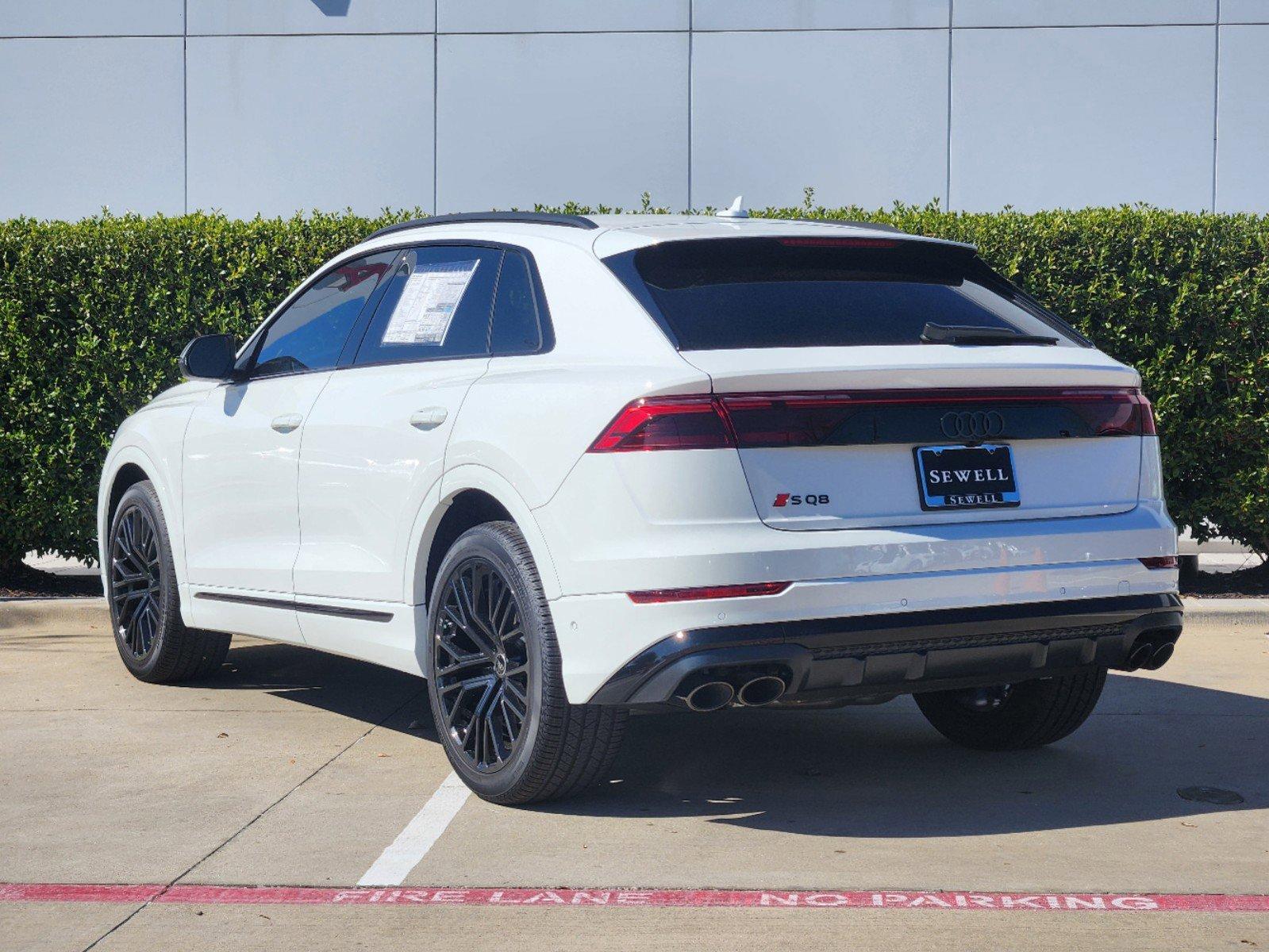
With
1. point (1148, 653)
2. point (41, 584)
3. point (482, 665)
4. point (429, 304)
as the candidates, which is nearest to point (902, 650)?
point (1148, 653)

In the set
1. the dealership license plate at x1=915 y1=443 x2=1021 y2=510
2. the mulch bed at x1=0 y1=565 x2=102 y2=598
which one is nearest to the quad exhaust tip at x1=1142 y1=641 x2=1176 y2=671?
the dealership license plate at x1=915 y1=443 x2=1021 y2=510

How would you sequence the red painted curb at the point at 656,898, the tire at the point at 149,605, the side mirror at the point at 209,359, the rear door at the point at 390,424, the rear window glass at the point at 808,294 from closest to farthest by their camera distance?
the red painted curb at the point at 656,898, the rear window glass at the point at 808,294, the rear door at the point at 390,424, the side mirror at the point at 209,359, the tire at the point at 149,605

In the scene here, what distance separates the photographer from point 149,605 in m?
7.22

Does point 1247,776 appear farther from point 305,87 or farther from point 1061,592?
point 305,87

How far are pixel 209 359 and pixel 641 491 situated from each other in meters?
2.91

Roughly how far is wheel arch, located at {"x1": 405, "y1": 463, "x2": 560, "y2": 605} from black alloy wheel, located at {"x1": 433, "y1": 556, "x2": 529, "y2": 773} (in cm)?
19

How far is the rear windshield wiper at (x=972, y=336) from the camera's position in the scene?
4770 mm

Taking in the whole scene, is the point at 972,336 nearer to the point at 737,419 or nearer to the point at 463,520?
the point at 737,419

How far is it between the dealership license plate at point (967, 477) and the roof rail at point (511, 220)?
1394 mm

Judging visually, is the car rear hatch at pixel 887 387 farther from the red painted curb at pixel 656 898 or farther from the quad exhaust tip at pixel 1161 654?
the red painted curb at pixel 656 898

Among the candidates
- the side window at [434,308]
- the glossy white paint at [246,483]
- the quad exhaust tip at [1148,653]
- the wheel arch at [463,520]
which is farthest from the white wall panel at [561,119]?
the quad exhaust tip at [1148,653]

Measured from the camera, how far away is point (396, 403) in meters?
5.46

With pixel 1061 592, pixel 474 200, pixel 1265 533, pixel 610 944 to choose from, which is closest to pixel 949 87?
pixel 474 200

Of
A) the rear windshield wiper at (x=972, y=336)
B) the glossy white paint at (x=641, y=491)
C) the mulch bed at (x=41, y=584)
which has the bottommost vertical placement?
the mulch bed at (x=41, y=584)
